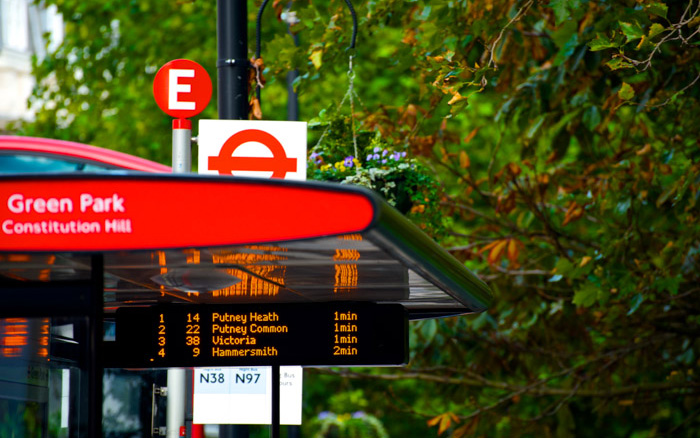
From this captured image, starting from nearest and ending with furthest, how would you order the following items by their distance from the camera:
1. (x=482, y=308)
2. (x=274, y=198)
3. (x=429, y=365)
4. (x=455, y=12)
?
(x=274, y=198) → (x=482, y=308) → (x=455, y=12) → (x=429, y=365)

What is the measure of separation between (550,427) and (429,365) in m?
1.39

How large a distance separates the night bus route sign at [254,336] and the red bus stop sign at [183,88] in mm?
2274

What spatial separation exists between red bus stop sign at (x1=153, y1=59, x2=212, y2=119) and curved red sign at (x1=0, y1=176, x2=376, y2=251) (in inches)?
159

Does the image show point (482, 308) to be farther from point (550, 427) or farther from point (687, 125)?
point (550, 427)

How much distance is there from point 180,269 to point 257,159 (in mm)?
2252

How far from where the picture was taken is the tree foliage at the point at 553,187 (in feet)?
29.4

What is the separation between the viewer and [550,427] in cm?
1195

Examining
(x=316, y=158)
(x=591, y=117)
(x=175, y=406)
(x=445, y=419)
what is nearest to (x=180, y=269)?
(x=316, y=158)

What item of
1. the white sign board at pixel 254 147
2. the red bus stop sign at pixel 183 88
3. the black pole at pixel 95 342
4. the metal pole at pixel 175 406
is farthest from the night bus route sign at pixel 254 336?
the metal pole at pixel 175 406

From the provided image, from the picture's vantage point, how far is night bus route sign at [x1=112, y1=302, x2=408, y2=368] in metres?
5.97

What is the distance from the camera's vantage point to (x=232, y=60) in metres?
7.90

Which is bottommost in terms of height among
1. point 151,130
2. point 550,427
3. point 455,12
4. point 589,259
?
point 550,427

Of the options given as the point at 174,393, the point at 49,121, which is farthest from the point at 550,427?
the point at 49,121

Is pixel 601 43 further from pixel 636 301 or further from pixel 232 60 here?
pixel 636 301
